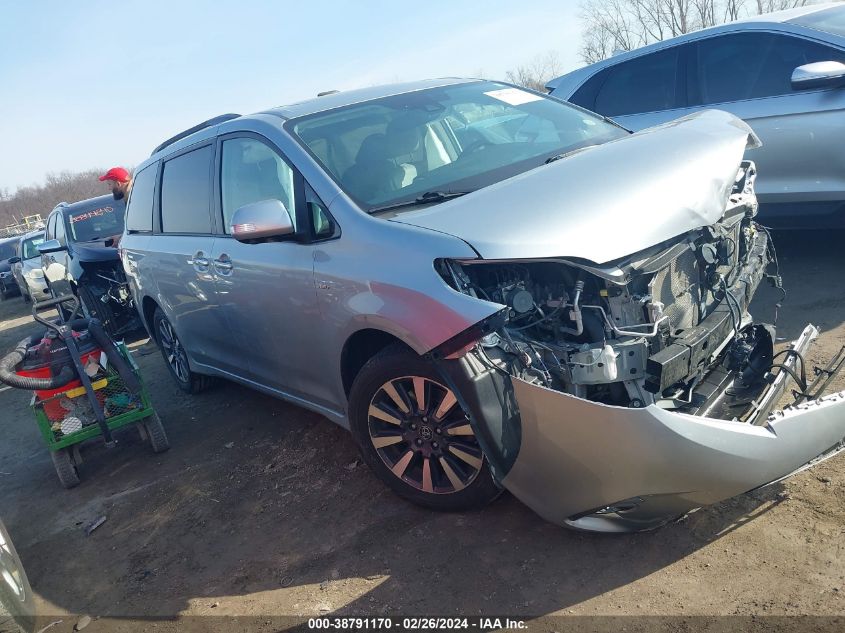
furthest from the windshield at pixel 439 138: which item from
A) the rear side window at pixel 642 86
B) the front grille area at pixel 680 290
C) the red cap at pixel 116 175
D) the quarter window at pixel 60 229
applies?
the quarter window at pixel 60 229

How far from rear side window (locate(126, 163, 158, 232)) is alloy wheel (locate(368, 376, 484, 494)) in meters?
3.10

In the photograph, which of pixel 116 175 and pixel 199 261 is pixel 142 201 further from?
pixel 116 175

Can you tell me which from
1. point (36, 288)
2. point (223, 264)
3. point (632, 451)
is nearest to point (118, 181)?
point (223, 264)

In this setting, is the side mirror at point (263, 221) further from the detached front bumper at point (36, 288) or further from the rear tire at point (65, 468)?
the detached front bumper at point (36, 288)

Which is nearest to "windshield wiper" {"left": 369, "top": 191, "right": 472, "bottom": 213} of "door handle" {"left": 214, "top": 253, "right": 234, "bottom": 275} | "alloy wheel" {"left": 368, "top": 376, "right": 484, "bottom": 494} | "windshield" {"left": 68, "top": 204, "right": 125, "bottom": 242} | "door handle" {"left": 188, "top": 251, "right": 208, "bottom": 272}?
"alloy wheel" {"left": 368, "top": 376, "right": 484, "bottom": 494}

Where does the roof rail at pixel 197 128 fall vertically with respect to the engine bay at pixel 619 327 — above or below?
above

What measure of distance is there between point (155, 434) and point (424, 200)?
2.71m

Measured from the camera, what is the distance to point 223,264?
407 centimetres

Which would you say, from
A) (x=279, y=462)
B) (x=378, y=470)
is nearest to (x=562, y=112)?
(x=378, y=470)

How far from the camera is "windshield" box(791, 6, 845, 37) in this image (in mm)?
5039

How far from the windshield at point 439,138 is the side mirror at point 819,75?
1.61m

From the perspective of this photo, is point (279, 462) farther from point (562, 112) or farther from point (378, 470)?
point (562, 112)

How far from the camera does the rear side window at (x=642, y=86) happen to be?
5.88m

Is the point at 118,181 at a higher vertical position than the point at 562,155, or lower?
higher
